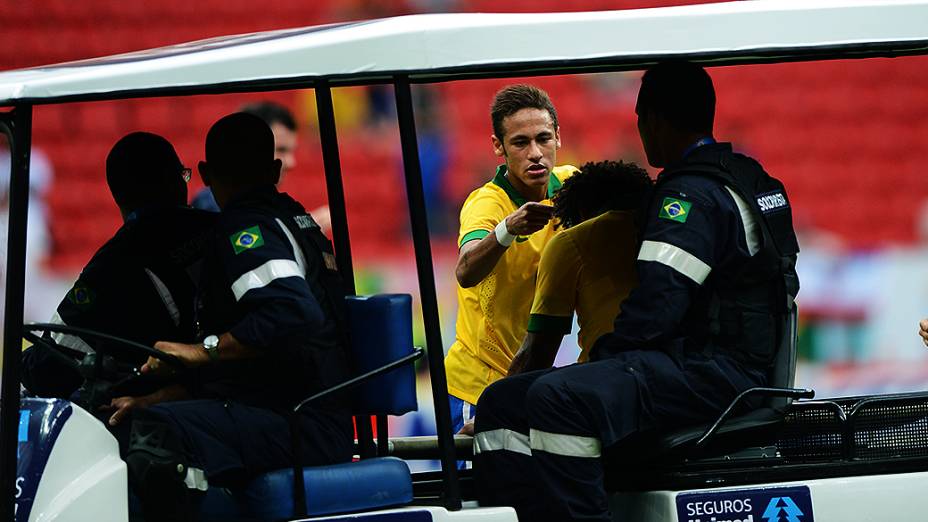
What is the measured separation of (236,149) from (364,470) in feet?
2.99

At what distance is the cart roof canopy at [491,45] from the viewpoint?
11.8 ft

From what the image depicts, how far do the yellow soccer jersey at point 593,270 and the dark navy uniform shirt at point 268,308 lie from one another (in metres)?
0.69

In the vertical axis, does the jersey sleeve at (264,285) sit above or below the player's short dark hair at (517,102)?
below

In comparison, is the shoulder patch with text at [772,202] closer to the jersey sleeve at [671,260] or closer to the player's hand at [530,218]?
the jersey sleeve at [671,260]

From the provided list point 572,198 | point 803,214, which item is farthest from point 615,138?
point 572,198

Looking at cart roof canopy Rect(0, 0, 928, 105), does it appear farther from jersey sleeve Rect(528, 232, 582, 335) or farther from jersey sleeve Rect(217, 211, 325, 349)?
jersey sleeve Rect(528, 232, 582, 335)

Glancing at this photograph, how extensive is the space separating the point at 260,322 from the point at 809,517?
4.83 feet

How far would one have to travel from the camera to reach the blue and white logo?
3.88m

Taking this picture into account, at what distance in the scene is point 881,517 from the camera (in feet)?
13.0

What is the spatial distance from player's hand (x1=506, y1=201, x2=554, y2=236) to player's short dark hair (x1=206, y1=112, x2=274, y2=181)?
2.39 ft

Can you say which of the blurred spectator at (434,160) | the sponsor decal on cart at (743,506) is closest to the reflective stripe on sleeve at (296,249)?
the sponsor decal on cart at (743,506)

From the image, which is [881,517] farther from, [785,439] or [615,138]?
[615,138]

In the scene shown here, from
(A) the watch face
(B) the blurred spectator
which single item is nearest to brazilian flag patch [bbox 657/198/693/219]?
(A) the watch face

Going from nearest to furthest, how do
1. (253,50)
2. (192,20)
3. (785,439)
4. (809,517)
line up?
1. (253,50)
2. (809,517)
3. (785,439)
4. (192,20)
